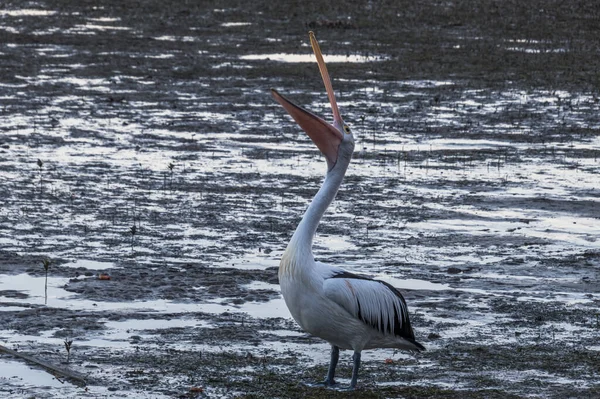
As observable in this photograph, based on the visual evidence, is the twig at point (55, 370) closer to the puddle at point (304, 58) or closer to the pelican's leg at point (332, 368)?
the pelican's leg at point (332, 368)

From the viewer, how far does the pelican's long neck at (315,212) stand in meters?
7.25

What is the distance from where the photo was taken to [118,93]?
21125 mm

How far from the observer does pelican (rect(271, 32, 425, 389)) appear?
7152 millimetres

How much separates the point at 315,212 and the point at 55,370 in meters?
1.93

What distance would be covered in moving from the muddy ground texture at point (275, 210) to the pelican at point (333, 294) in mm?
333

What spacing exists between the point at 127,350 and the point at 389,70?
16505 mm

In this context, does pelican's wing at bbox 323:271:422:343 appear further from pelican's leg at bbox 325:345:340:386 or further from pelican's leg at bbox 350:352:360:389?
pelican's leg at bbox 325:345:340:386

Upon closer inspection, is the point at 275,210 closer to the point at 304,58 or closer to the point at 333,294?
the point at 333,294

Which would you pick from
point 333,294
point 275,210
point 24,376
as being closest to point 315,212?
point 333,294

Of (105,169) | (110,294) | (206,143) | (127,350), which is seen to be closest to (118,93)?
(206,143)

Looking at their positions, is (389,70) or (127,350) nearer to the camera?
(127,350)

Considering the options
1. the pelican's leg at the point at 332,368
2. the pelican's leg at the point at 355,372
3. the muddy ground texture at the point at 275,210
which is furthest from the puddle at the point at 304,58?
the pelican's leg at the point at 355,372

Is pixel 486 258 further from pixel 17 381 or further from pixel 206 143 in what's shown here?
pixel 206 143

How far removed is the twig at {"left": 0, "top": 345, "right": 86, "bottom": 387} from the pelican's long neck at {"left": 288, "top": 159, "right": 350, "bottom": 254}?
1.57m
